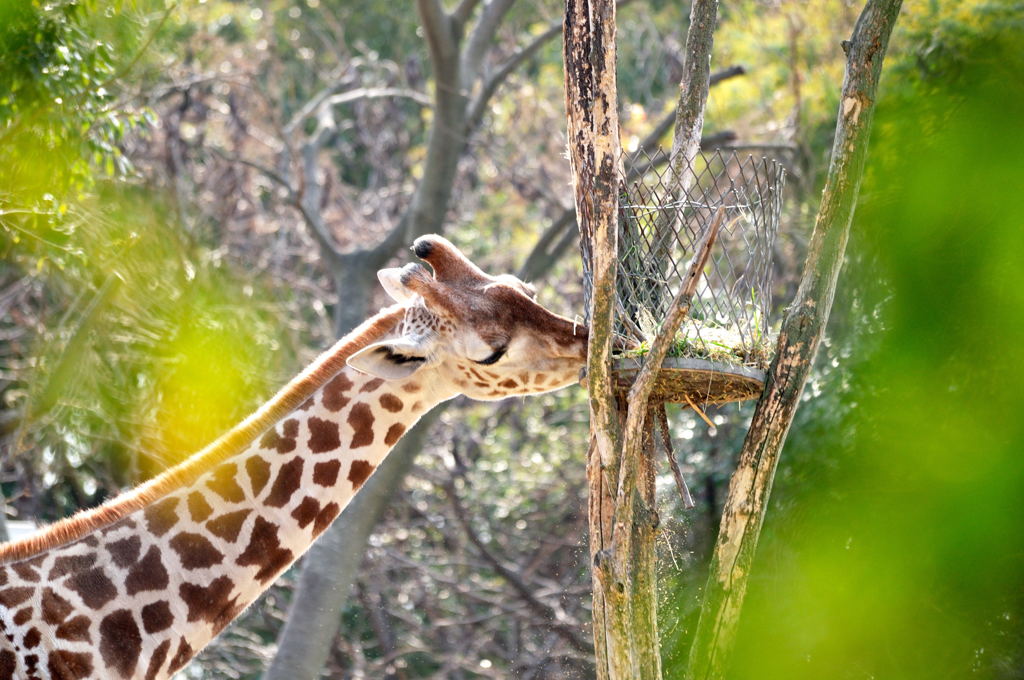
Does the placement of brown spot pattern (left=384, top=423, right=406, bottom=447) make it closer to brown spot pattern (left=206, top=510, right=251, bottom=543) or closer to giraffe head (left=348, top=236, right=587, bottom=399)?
giraffe head (left=348, top=236, right=587, bottom=399)

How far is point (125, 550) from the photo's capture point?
385cm

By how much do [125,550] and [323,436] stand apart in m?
0.70

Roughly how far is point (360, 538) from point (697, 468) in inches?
84.4

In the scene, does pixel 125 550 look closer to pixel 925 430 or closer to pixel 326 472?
pixel 326 472

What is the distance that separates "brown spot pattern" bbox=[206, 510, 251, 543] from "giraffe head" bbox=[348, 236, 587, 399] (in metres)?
0.66

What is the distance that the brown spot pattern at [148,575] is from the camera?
3805mm

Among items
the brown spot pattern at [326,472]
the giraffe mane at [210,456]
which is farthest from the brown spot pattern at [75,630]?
the brown spot pattern at [326,472]

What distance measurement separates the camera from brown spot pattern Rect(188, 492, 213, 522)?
12.9ft

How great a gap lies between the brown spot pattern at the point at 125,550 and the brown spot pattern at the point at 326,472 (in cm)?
58

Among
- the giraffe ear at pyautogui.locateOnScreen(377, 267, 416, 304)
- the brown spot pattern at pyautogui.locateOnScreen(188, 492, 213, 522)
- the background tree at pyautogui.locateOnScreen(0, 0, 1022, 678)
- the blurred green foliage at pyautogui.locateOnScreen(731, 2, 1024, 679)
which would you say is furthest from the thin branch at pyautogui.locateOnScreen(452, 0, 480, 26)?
the brown spot pattern at pyautogui.locateOnScreen(188, 492, 213, 522)

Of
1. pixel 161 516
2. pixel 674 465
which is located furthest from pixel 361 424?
pixel 674 465

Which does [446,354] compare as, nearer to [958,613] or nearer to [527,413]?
[958,613]

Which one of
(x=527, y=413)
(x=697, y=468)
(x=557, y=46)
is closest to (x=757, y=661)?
(x=697, y=468)

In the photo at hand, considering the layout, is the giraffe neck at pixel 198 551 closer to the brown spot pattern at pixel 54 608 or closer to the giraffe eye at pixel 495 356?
the brown spot pattern at pixel 54 608
